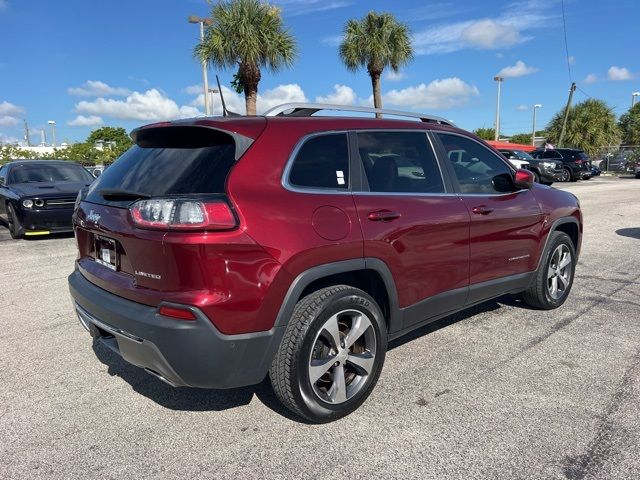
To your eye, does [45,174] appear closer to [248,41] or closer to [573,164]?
[248,41]

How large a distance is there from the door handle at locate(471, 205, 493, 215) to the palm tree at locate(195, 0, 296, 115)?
1499 centimetres

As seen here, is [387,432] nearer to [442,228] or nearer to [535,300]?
[442,228]

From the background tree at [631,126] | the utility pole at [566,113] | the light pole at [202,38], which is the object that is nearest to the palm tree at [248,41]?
the light pole at [202,38]

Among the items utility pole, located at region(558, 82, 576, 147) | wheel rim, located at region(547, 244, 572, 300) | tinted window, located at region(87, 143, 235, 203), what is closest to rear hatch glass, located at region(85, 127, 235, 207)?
tinted window, located at region(87, 143, 235, 203)

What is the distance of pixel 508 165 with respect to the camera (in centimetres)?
439

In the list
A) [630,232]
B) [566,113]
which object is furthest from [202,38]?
[566,113]

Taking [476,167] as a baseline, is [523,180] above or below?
below

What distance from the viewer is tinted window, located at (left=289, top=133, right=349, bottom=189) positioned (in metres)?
2.86

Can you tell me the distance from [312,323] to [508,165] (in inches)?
103

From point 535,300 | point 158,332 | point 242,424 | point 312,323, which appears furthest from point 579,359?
point 158,332

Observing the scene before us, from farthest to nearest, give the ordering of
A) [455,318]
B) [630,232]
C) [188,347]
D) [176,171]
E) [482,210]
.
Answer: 1. [630,232]
2. [455,318]
3. [482,210]
4. [176,171]
5. [188,347]

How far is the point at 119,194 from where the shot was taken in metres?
2.93

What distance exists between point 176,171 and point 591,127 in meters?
48.4

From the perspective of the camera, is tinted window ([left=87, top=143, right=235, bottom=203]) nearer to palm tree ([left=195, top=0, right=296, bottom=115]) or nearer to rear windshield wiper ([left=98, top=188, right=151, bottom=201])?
rear windshield wiper ([left=98, top=188, right=151, bottom=201])
